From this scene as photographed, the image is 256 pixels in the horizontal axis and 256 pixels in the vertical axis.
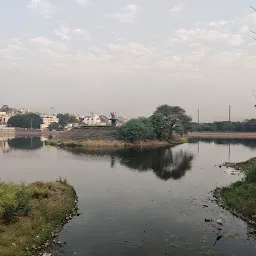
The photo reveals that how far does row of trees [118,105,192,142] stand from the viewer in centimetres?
9588

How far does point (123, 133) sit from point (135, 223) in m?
75.7

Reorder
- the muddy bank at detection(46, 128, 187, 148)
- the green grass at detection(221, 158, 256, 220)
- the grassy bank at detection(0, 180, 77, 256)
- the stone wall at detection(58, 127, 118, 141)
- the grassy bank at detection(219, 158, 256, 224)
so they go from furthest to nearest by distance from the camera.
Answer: the stone wall at detection(58, 127, 118, 141) < the muddy bank at detection(46, 128, 187, 148) < the green grass at detection(221, 158, 256, 220) < the grassy bank at detection(219, 158, 256, 224) < the grassy bank at detection(0, 180, 77, 256)

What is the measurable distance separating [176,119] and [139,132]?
25712mm

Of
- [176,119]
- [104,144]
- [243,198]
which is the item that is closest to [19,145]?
[104,144]

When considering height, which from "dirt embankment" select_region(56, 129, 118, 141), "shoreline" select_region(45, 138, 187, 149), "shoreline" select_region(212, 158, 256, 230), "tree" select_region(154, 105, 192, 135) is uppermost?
"tree" select_region(154, 105, 192, 135)

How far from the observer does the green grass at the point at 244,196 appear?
80.0 ft

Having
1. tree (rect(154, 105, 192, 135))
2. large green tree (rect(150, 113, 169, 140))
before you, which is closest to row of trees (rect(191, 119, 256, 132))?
tree (rect(154, 105, 192, 135))

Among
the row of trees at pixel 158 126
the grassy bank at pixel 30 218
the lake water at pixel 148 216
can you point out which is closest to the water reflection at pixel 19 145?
the row of trees at pixel 158 126

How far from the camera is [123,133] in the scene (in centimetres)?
9812

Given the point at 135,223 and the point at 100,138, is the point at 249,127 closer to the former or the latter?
the point at 100,138

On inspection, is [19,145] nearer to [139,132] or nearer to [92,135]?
[92,135]

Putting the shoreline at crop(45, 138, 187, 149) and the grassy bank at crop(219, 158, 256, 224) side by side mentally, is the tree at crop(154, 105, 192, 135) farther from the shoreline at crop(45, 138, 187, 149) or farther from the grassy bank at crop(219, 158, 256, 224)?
the grassy bank at crop(219, 158, 256, 224)

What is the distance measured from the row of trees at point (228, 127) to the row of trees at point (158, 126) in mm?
62430

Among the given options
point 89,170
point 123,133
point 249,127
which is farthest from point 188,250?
point 249,127
